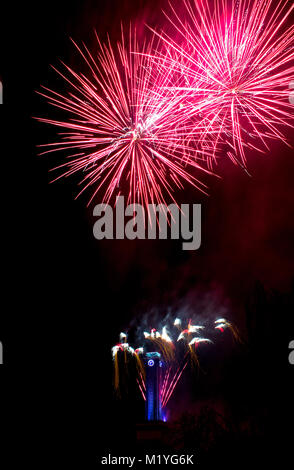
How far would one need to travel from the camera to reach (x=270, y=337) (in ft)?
116

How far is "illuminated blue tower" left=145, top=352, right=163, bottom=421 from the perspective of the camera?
38.0 metres

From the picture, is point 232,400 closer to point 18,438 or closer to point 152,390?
point 152,390

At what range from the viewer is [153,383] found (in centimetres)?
3819

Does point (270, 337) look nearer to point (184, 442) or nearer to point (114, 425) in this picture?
point (114, 425)

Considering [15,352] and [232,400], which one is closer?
[15,352]

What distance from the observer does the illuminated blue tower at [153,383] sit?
38.0 m
